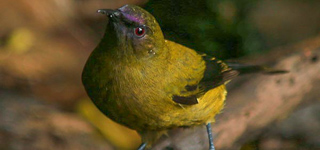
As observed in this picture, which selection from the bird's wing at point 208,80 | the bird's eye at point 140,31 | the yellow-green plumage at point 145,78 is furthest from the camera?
the bird's wing at point 208,80

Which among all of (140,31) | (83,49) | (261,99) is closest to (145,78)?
(140,31)

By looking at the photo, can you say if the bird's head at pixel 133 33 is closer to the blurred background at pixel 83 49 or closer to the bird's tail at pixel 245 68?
the blurred background at pixel 83 49

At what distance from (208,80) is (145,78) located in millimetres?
596

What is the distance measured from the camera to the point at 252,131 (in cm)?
349

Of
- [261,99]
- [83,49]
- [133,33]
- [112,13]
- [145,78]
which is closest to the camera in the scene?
[112,13]

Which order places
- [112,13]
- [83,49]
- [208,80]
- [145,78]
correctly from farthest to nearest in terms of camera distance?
[83,49] < [208,80] < [145,78] < [112,13]

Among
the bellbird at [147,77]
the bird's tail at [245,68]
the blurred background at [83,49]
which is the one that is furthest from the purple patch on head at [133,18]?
the bird's tail at [245,68]

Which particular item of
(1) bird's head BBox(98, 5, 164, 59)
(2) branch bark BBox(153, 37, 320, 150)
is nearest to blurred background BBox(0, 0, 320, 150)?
(1) bird's head BBox(98, 5, 164, 59)

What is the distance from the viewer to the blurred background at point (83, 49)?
2365mm

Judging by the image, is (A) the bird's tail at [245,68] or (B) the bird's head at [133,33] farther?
(A) the bird's tail at [245,68]

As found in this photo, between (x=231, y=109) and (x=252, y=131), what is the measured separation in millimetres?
262

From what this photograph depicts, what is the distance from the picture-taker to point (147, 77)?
2.50 m

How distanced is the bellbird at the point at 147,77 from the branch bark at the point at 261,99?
0.21 meters

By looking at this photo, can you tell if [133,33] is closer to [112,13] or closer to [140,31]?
[140,31]
